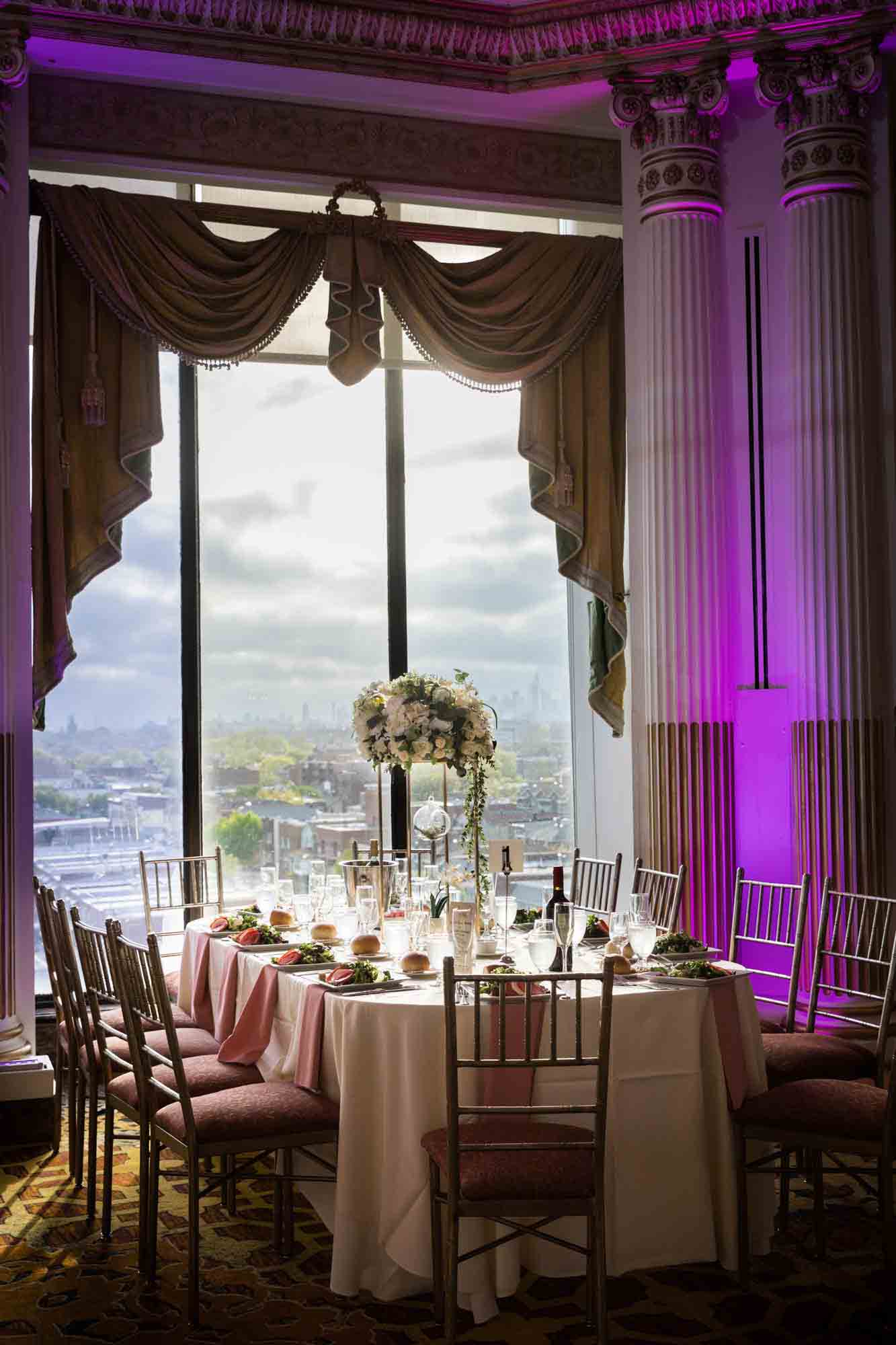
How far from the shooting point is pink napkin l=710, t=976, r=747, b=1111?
373cm

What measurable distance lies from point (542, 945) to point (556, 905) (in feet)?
0.57

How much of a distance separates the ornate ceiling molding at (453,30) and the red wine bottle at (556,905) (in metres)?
3.78

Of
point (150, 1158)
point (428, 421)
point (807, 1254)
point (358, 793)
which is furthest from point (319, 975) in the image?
point (428, 421)

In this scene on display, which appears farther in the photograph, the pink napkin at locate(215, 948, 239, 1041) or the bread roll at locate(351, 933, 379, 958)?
the pink napkin at locate(215, 948, 239, 1041)

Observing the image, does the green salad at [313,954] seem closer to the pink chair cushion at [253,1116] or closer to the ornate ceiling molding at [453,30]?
the pink chair cushion at [253,1116]

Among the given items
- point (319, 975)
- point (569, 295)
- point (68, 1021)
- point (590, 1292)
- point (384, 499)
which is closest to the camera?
Answer: point (590, 1292)

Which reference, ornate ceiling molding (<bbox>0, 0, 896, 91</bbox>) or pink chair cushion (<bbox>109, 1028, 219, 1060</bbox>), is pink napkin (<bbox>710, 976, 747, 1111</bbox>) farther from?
ornate ceiling molding (<bbox>0, 0, 896, 91</bbox>)

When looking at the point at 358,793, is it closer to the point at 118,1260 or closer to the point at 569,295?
the point at 569,295

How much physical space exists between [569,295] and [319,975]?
12.6 ft

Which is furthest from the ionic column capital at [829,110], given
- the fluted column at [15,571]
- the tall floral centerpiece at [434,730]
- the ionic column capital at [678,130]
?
the fluted column at [15,571]

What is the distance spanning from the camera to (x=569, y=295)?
654 centimetres

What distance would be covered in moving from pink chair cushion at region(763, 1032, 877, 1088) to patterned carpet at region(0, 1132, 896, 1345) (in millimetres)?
469

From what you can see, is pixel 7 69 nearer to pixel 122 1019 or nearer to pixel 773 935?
pixel 122 1019

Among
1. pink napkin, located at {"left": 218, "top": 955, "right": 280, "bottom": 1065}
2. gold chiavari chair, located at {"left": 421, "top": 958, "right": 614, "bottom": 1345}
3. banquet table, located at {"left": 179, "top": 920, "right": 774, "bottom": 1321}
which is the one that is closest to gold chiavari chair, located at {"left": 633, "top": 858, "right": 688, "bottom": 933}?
banquet table, located at {"left": 179, "top": 920, "right": 774, "bottom": 1321}
